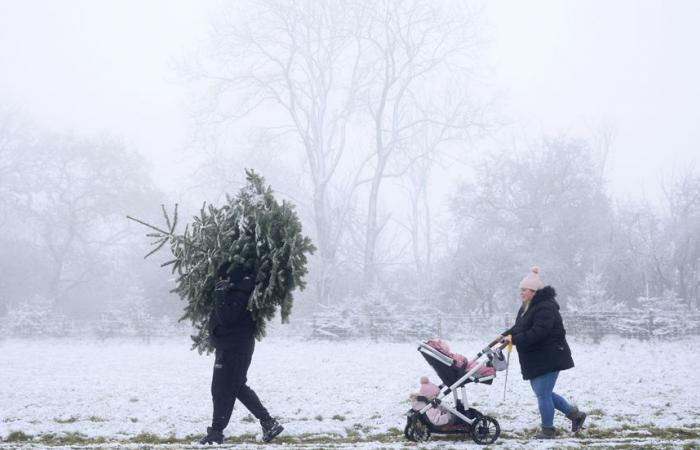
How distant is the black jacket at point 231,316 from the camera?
6.46 metres

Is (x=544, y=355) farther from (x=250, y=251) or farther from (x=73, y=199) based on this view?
(x=73, y=199)

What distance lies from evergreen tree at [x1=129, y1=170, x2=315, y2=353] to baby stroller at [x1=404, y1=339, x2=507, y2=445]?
60.6 inches

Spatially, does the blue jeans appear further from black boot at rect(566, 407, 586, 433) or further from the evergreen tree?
the evergreen tree

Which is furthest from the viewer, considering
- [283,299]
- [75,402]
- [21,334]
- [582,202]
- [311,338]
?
[582,202]

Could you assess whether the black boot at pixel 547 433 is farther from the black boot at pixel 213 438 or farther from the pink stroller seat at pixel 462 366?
the black boot at pixel 213 438

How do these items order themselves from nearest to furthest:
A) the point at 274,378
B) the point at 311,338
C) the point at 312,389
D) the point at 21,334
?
the point at 312,389 < the point at 274,378 < the point at 311,338 < the point at 21,334

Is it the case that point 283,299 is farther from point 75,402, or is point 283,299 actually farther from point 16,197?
point 16,197

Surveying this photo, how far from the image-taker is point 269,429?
6578mm

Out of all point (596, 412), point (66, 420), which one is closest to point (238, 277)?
point (66, 420)

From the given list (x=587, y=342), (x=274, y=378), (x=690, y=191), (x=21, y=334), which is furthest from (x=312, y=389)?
(x=690, y=191)

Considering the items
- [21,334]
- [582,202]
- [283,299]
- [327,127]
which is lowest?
[21,334]

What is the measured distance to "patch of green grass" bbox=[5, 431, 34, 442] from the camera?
660 cm

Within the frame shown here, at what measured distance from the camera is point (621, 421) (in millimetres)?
7383

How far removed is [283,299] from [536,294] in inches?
101
